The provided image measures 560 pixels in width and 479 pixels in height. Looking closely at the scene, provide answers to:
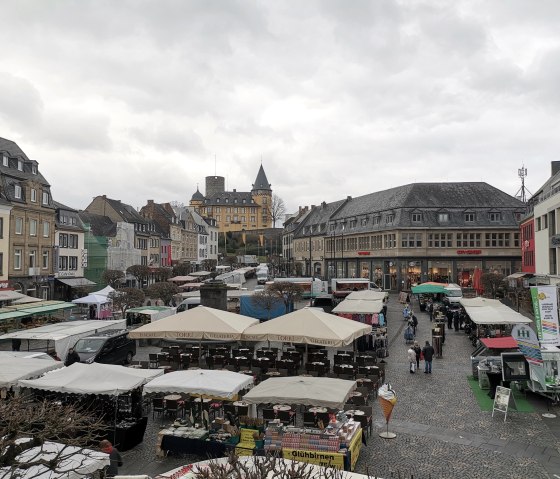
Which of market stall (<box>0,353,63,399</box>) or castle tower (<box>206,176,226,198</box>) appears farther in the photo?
castle tower (<box>206,176,226,198</box>)

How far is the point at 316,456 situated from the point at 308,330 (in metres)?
6.86

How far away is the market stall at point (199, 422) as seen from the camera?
37.8 feet

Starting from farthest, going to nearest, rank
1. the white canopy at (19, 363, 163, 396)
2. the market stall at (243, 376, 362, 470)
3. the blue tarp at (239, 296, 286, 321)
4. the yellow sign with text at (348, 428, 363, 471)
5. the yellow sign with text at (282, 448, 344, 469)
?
1. the blue tarp at (239, 296, 286, 321)
2. the white canopy at (19, 363, 163, 396)
3. the yellow sign with text at (348, 428, 363, 471)
4. the market stall at (243, 376, 362, 470)
5. the yellow sign with text at (282, 448, 344, 469)

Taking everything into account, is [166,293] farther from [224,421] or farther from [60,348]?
[224,421]

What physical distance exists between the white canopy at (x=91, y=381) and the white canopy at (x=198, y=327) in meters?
4.64

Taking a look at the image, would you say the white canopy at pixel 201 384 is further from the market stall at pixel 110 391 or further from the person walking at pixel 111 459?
the person walking at pixel 111 459

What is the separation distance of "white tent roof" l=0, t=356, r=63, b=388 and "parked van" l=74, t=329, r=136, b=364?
16.3 ft

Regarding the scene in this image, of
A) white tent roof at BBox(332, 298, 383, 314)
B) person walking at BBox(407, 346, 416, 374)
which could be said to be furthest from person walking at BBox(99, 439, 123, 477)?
white tent roof at BBox(332, 298, 383, 314)

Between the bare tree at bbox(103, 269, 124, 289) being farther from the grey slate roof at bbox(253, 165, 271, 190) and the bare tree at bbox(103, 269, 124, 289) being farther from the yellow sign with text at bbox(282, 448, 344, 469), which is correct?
the grey slate roof at bbox(253, 165, 271, 190)

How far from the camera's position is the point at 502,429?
44.5 feet

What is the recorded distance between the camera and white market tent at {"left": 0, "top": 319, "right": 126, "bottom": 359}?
64.3ft

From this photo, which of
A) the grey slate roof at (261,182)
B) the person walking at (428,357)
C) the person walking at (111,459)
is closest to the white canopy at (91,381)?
the person walking at (111,459)

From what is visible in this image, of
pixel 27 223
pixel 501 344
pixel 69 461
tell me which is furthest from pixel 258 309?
pixel 69 461

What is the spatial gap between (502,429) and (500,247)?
170ft
